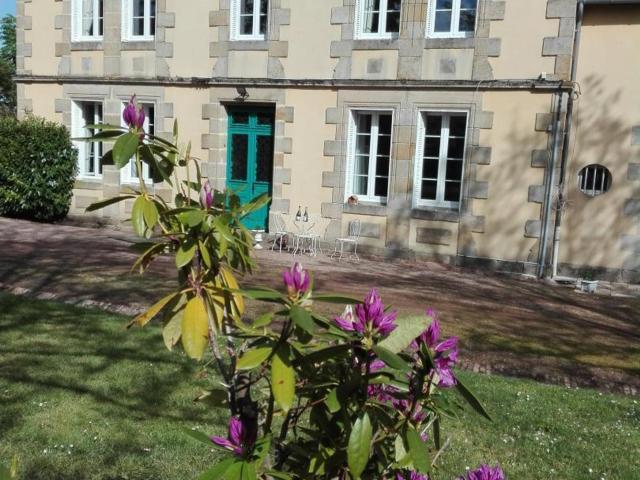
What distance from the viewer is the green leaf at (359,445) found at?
5.29ft

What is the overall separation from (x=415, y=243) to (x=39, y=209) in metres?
8.41

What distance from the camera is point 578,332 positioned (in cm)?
792

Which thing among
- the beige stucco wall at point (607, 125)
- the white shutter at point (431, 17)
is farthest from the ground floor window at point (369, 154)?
the beige stucco wall at point (607, 125)

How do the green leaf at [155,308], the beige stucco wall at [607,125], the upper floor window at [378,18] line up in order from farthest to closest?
the upper floor window at [378,18] < the beige stucco wall at [607,125] < the green leaf at [155,308]

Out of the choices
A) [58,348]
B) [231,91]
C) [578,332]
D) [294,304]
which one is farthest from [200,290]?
[231,91]

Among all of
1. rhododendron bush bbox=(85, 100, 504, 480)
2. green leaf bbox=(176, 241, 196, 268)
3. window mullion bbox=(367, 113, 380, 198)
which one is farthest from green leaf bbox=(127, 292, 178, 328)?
window mullion bbox=(367, 113, 380, 198)

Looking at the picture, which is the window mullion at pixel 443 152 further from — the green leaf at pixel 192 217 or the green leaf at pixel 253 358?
the green leaf at pixel 253 358

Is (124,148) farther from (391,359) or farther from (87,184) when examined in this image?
(87,184)

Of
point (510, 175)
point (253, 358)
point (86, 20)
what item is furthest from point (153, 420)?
point (86, 20)

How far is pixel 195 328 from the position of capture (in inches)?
72.4

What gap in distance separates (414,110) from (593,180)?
3.29 metres

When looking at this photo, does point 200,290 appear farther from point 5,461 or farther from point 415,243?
point 415,243

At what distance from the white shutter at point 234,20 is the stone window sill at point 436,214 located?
5098mm

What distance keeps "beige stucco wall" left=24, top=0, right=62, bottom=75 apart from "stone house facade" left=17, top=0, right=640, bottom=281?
0.54 m
